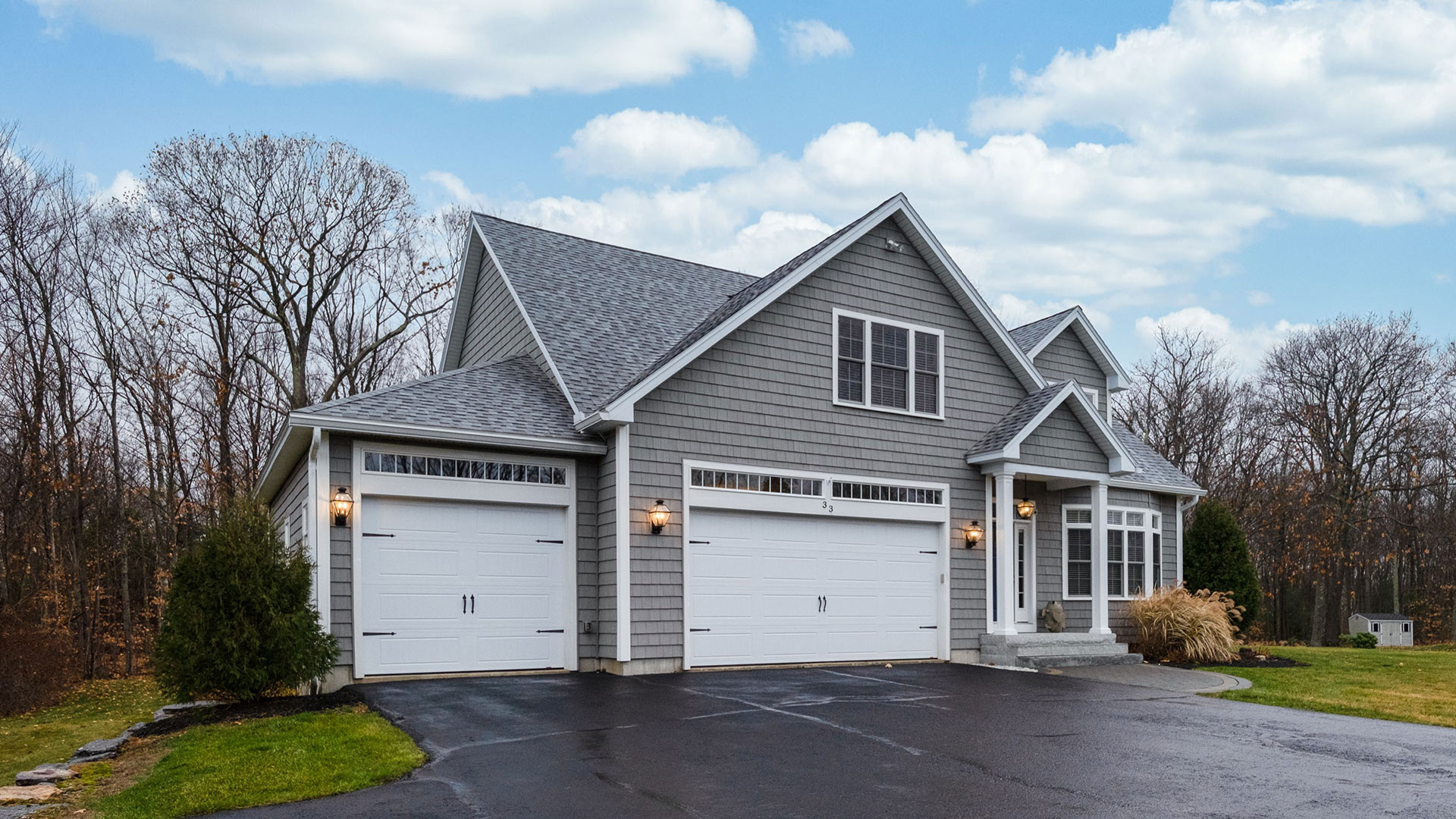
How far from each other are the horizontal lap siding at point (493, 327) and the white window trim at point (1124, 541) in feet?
30.6

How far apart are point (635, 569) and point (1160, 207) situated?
71.3 feet

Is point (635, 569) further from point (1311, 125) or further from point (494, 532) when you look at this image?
point (1311, 125)

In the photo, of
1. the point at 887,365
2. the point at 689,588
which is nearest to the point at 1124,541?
the point at 887,365

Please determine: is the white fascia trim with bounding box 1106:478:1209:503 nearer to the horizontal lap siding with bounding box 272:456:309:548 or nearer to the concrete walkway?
the concrete walkway

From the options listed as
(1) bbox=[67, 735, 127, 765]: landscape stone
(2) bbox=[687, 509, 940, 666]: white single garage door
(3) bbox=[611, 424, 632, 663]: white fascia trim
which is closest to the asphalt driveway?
(3) bbox=[611, 424, 632, 663]: white fascia trim

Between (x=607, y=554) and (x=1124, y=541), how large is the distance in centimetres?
1021

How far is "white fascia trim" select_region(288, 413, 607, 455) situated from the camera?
11641 millimetres

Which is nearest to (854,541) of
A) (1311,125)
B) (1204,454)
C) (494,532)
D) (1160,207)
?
(494,532)

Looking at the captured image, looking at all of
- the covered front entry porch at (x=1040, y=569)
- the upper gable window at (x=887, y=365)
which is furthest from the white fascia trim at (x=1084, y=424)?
the upper gable window at (x=887, y=365)

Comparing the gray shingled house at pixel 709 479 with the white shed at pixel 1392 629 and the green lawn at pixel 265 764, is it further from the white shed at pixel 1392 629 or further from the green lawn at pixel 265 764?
the white shed at pixel 1392 629

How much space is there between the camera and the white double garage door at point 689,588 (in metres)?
12.2

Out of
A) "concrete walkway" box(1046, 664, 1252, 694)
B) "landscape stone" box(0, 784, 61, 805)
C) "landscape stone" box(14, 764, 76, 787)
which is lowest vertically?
"concrete walkway" box(1046, 664, 1252, 694)

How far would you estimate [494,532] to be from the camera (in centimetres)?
1295

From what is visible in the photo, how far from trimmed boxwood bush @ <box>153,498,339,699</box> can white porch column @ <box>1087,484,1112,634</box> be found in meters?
11.5
